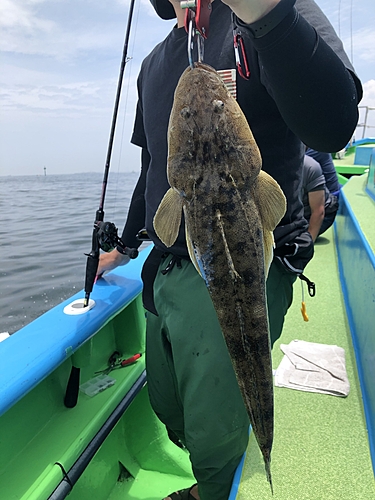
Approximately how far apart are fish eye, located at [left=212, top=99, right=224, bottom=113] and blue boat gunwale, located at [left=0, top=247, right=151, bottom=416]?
5.49 feet

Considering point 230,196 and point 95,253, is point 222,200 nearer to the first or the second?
point 230,196

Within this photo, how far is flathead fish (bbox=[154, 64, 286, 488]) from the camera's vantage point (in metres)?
1.26

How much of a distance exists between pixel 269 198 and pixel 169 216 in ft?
1.13

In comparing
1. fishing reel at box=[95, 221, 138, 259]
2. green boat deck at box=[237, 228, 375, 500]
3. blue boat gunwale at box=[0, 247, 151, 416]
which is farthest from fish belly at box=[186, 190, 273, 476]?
fishing reel at box=[95, 221, 138, 259]

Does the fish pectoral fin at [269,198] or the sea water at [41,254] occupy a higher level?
the fish pectoral fin at [269,198]

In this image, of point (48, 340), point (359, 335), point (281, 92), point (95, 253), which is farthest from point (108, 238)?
point (359, 335)

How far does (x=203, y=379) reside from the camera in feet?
5.63

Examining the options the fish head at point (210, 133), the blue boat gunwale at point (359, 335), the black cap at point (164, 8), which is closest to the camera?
the fish head at point (210, 133)

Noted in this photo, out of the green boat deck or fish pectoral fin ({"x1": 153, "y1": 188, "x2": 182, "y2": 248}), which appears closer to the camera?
fish pectoral fin ({"x1": 153, "y1": 188, "x2": 182, "y2": 248})

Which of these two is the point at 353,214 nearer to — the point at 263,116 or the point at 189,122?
the point at 263,116

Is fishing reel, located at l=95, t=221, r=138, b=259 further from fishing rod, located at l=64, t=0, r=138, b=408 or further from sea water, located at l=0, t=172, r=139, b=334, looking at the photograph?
sea water, located at l=0, t=172, r=139, b=334

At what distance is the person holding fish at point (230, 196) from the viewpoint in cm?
119

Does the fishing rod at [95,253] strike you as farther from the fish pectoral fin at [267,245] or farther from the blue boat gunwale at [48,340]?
the fish pectoral fin at [267,245]

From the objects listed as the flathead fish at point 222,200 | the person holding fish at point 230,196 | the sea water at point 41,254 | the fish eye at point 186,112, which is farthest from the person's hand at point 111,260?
the sea water at point 41,254
